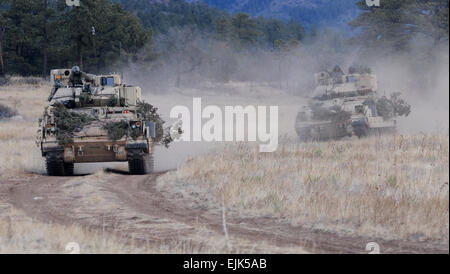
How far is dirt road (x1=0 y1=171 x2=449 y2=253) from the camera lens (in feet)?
28.8

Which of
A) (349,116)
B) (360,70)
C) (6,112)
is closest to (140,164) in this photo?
(349,116)

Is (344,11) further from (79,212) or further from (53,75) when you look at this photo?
(79,212)

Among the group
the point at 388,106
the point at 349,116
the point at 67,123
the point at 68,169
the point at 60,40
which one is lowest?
the point at 68,169

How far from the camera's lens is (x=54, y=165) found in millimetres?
16844

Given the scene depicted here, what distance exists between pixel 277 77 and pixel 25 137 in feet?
142

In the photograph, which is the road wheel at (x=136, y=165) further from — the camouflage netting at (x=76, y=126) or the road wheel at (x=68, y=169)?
the road wheel at (x=68, y=169)

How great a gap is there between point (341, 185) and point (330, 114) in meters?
10.7

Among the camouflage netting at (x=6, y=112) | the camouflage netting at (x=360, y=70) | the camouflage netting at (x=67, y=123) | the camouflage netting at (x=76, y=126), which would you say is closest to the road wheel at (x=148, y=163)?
the camouflage netting at (x=76, y=126)

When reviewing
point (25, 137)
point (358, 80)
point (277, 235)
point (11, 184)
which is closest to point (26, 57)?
point (25, 137)

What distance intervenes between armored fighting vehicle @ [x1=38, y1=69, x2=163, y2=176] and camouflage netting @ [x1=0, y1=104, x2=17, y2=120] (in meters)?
22.9

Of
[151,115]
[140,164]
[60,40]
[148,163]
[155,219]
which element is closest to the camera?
[155,219]

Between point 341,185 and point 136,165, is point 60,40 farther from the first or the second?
point 341,185

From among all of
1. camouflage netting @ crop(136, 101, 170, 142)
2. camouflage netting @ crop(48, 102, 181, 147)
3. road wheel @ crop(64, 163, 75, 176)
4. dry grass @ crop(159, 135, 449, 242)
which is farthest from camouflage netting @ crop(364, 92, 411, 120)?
road wheel @ crop(64, 163, 75, 176)

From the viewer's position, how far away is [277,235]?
9562mm
